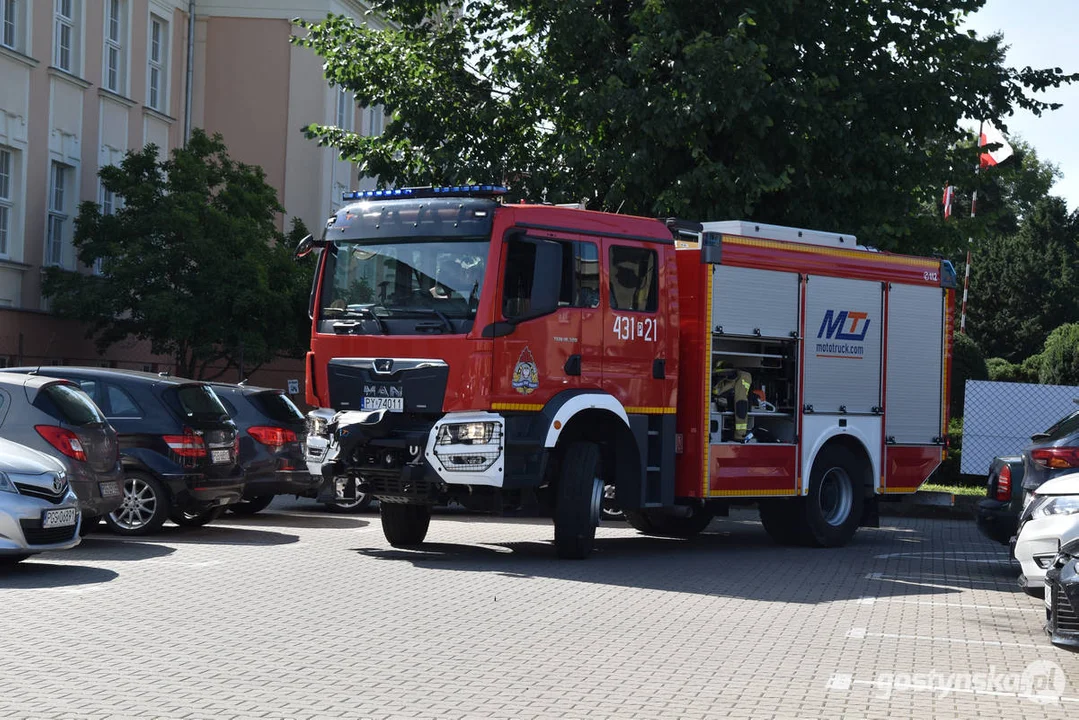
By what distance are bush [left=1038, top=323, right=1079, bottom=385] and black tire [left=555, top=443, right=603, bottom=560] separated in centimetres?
4122

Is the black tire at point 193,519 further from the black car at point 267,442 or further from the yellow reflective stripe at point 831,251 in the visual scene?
the yellow reflective stripe at point 831,251

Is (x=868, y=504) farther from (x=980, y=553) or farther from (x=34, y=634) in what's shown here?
(x=34, y=634)

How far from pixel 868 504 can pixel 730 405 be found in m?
2.72

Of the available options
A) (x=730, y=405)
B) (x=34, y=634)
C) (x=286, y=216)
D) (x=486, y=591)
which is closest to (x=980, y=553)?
(x=730, y=405)

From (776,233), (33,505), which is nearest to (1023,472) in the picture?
(776,233)

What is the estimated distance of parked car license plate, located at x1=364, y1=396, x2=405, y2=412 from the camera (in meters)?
13.6

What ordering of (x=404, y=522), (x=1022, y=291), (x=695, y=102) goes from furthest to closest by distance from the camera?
(x=1022, y=291)
(x=695, y=102)
(x=404, y=522)

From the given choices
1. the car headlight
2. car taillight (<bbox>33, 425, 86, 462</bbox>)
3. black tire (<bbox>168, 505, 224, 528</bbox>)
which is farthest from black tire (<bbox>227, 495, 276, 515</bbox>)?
the car headlight

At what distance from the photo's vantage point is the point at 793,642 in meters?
9.76

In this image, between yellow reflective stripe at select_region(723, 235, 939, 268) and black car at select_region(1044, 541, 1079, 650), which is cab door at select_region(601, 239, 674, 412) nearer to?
yellow reflective stripe at select_region(723, 235, 939, 268)

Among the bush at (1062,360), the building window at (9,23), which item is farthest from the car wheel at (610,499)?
the bush at (1062,360)

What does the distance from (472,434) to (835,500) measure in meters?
5.27

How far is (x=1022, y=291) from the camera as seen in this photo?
69188mm

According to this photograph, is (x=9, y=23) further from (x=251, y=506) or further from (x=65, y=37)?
(x=251, y=506)
